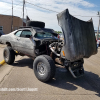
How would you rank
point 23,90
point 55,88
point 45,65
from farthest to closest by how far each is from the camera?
point 45,65 → point 55,88 → point 23,90

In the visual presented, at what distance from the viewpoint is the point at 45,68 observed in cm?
412

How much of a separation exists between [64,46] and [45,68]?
1.01 metres

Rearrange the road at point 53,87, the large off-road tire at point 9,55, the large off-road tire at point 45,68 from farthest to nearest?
the large off-road tire at point 9,55 < the large off-road tire at point 45,68 < the road at point 53,87

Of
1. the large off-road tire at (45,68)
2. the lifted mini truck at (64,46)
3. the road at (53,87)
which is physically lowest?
the road at (53,87)

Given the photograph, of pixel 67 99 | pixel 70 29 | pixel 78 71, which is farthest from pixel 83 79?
pixel 70 29

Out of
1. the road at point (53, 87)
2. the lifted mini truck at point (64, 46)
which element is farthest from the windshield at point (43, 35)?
the road at point (53, 87)

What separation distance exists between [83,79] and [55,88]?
1.39 metres

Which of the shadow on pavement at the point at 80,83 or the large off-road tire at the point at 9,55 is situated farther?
the large off-road tire at the point at 9,55

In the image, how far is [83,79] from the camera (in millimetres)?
4586

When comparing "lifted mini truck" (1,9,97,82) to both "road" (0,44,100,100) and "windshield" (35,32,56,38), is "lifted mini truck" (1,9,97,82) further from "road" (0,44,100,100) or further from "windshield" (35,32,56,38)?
→ "road" (0,44,100,100)

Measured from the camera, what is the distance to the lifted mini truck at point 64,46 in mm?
3686

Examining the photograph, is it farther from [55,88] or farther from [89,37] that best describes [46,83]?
[89,37]

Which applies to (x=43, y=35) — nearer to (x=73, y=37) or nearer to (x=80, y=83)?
(x=73, y=37)

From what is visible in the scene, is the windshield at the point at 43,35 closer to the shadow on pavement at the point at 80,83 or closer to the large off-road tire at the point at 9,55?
the large off-road tire at the point at 9,55
